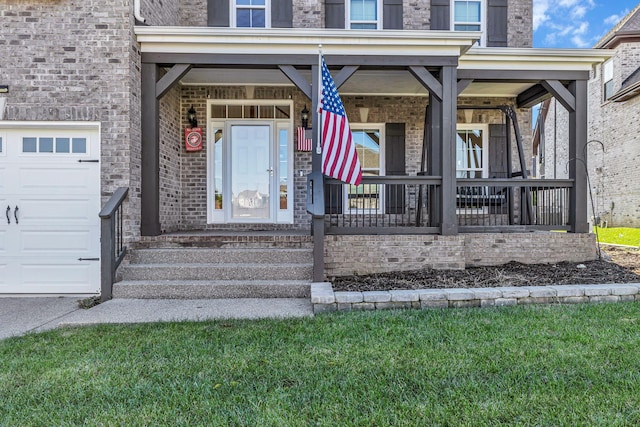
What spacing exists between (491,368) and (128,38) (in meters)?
5.68

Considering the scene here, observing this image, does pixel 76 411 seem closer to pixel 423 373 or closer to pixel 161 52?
pixel 423 373

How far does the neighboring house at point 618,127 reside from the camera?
13.6 metres

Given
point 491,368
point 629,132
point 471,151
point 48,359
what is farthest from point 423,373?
point 629,132

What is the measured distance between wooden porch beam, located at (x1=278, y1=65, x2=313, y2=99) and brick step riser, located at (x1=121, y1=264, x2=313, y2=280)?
2.46 meters

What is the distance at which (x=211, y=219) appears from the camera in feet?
24.6

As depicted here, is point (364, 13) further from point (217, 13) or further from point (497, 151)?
point (497, 151)

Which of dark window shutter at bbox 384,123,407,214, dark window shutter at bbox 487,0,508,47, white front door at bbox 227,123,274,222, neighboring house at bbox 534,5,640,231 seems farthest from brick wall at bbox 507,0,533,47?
neighboring house at bbox 534,5,640,231

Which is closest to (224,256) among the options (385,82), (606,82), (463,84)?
(385,82)

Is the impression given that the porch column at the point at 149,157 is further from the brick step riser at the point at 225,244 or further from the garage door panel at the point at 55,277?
the garage door panel at the point at 55,277

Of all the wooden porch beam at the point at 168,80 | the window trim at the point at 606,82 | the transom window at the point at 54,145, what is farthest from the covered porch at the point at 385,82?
the window trim at the point at 606,82

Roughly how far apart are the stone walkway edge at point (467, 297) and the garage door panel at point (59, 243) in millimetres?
3215

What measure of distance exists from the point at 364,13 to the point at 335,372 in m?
7.36

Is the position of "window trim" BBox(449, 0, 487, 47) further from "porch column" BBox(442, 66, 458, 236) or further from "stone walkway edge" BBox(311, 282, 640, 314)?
"stone walkway edge" BBox(311, 282, 640, 314)

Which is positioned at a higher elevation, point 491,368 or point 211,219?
point 211,219
